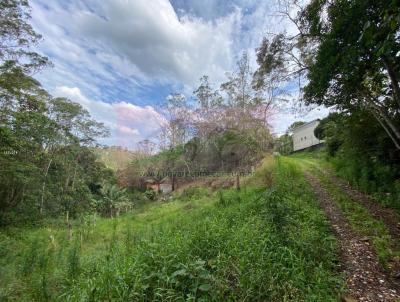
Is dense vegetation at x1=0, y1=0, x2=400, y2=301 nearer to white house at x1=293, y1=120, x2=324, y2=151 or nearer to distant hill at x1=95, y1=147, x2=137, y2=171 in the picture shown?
distant hill at x1=95, y1=147, x2=137, y2=171

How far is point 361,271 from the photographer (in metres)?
3.66

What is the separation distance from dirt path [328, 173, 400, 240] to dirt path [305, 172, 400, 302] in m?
0.83

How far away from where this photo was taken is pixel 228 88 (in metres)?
24.2

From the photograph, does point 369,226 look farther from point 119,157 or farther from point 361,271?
point 119,157

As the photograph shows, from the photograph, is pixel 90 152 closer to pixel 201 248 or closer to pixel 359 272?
pixel 201 248

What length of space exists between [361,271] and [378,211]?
11.0ft

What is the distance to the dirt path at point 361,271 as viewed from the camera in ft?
10.3

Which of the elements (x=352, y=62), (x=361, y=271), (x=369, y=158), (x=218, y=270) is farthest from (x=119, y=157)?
(x=361, y=271)

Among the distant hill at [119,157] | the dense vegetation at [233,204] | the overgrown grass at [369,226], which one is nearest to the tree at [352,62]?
the dense vegetation at [233,204]

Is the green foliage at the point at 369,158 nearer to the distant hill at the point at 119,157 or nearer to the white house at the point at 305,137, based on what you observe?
the white house at the point at 305,137

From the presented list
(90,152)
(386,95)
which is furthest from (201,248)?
(90,152)

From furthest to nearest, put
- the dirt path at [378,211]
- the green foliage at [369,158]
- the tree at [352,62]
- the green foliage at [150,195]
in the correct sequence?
1. the green foliage at [150,195]
2. the green foliage at [369,158]
3. the dirt path at [378,211]
4. the tree at [352,62]

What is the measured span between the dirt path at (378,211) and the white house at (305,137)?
20.8 metres

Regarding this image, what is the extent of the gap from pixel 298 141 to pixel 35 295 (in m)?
32.3
